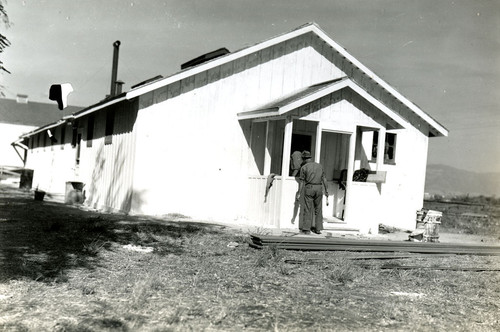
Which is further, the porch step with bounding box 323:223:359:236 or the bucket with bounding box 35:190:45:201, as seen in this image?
the bucket with bounding box 35:190:45:201

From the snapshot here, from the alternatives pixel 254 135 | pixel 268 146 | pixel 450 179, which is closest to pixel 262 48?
pixel 254 135

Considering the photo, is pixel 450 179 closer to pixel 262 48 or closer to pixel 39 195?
pixel 262 48

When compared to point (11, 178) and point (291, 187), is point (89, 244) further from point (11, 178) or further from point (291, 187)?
point (11, 178)

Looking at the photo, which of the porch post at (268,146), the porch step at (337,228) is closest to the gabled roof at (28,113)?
the porch post at (268,146)

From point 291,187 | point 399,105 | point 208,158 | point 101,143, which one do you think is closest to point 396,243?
point 291,187

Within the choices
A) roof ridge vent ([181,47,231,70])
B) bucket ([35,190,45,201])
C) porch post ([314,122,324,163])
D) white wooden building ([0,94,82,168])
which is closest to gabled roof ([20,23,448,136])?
porch post ([314,122,324,163])

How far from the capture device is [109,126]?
17016 millimetres

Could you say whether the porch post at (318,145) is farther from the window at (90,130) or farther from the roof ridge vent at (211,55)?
the window at (90,130)

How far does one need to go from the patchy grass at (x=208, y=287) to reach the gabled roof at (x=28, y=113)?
1803 inches

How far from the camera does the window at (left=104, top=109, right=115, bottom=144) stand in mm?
16641

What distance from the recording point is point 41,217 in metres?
12.7

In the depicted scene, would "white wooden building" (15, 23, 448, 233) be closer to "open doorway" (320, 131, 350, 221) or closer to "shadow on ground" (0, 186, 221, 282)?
"open doorway" (320, 131, 350, 221)

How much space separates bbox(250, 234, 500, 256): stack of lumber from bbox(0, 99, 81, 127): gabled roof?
156ft

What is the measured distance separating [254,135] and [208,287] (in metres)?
8.82
